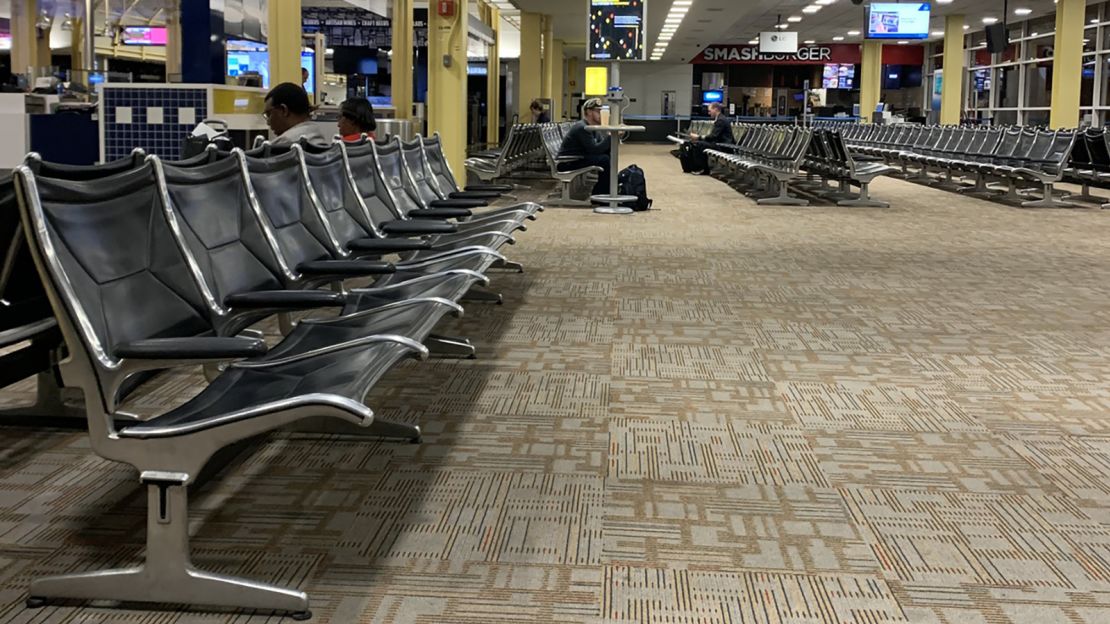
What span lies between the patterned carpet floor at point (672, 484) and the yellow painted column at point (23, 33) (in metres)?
13.0

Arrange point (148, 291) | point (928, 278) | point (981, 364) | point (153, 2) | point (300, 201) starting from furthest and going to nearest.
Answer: point (153, 2), point (928, 278), point (981, 364), point (300, 201), point (148, 291)

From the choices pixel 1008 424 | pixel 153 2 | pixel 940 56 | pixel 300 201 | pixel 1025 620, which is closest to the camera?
pixel 1025 620

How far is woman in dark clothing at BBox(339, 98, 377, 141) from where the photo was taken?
623 cm

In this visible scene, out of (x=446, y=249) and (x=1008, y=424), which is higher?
(x=446, y=249)

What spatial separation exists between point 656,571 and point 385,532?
1.97 ft

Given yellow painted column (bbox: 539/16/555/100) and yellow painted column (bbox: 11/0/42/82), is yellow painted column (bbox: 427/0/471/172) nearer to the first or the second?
yellow painted column (bbox: 11/0/42/82)

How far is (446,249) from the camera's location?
443cm

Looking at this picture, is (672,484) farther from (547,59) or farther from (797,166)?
(547,59)

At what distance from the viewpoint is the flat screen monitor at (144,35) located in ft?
53.9

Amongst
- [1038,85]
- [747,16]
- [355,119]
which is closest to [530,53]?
[747,16]

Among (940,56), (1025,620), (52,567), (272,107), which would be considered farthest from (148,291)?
(940,56)

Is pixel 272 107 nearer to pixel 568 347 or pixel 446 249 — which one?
pixel 446 249

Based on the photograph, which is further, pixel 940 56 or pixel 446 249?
pixel 940 56

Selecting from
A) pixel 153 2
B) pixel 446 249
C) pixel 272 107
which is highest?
pixel 153 2
